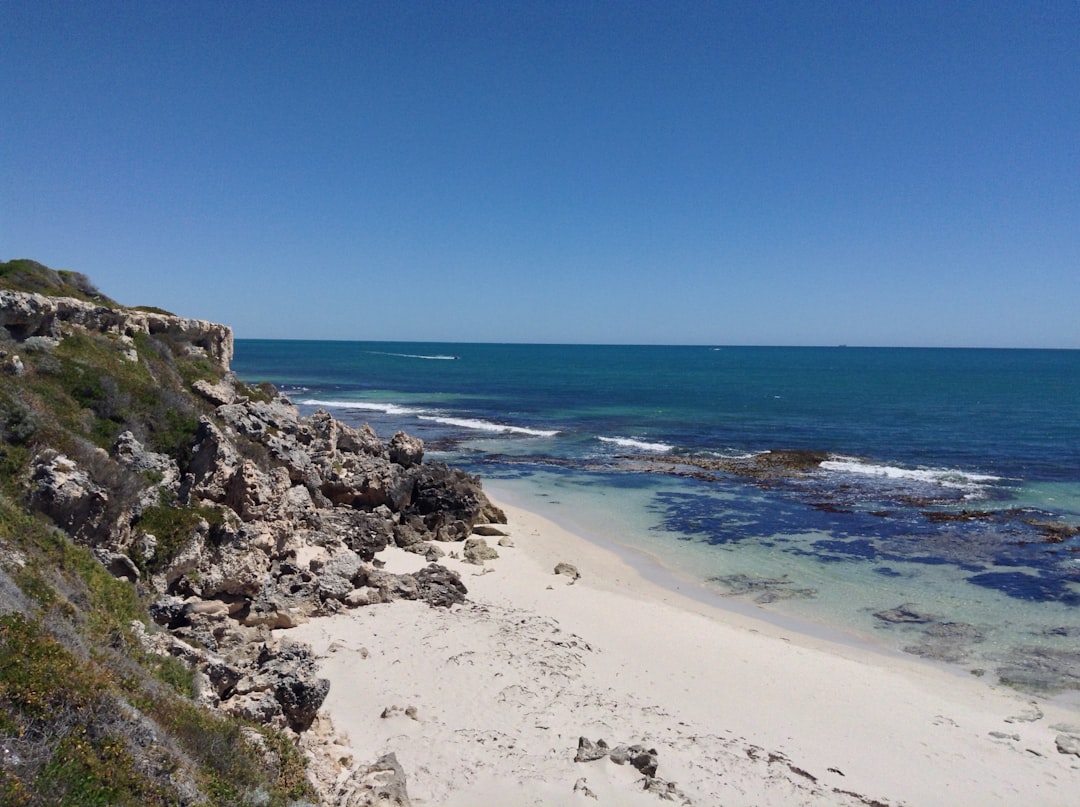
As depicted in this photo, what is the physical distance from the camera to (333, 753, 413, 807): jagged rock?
8086mm

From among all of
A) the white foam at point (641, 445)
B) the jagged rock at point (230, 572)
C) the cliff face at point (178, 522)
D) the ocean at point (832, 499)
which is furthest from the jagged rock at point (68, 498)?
the white foam at point (641, 445)

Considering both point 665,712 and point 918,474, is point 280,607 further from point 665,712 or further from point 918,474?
point 918,474

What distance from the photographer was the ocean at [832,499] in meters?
17.5

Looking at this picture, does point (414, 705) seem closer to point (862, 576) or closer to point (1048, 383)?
point (862, 576)

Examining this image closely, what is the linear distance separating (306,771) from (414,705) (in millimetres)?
2806

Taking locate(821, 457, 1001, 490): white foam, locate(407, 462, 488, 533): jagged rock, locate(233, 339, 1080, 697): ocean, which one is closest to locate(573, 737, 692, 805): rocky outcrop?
locate(233, 339, 1080, 697): ocean

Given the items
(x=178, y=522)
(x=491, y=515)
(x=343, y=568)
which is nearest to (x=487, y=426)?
(x=491, y=515)

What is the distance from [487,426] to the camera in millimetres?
51125

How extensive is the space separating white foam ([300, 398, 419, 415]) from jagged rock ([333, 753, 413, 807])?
4940cm

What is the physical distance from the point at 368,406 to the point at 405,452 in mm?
37198

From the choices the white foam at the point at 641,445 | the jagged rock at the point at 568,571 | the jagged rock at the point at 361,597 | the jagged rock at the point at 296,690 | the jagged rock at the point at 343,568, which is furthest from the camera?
the white foam at the point at 641,445

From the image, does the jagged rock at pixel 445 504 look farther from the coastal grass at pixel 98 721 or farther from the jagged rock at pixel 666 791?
the jagged rock at pixel 666 791

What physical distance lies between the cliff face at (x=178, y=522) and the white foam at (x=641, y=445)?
19.0m

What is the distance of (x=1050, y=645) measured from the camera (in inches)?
623
